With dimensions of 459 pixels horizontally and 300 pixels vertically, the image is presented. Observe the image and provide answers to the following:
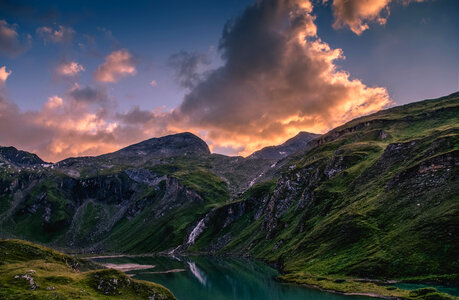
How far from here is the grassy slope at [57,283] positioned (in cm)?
4328

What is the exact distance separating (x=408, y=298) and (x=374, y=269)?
24413 millimetres

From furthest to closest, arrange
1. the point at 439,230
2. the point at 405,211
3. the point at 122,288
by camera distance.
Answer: the point at 405,211, the point at 439,230, the point at 122,288

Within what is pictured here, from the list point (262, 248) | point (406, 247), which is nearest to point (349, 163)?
→ point (262, 248)

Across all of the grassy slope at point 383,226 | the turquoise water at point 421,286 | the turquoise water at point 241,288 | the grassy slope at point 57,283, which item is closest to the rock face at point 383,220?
the grassy slope at point 383,226

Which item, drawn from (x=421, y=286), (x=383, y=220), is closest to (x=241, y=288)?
(x=421, y=286)

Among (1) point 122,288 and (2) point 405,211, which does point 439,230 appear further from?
(1) point 122,288

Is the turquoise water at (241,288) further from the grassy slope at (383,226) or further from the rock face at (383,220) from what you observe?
the rock face at (383,220)

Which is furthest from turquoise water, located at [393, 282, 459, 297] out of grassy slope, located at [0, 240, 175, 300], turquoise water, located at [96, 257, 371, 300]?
grassy slope, located at [0, 240, 175, 300]

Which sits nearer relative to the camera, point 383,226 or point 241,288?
point 241,288

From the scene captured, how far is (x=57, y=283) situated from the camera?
4850cm

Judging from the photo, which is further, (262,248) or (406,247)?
(262,248)

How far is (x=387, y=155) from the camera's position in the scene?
6181 inches

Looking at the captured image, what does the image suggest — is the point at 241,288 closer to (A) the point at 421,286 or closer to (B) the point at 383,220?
(A) the point at 421,286

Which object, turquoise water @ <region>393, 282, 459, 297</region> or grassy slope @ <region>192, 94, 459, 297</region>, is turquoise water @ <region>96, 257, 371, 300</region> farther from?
turquoise water @ <region>393, 282, 459, 297</region>
